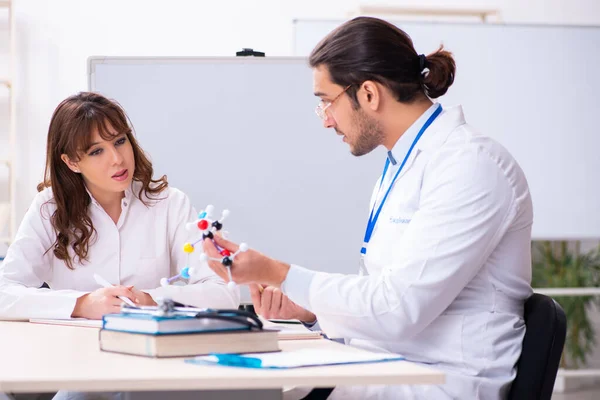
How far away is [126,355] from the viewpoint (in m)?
1.24

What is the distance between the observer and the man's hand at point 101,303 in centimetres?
Answer: 185

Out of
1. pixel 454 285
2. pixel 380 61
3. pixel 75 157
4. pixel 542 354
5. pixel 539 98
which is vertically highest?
pixel 539 98

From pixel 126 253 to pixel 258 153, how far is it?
139 cm

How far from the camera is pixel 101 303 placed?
1.86 m

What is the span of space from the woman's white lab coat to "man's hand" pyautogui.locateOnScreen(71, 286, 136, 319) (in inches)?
22.6

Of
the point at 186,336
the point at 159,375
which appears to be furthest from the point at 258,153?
the point at 159,375

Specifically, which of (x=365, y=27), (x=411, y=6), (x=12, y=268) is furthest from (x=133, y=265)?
(x=411, y=6)

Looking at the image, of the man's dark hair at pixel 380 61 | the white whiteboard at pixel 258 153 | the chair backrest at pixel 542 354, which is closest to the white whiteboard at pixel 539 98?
the white whiteboard at pixel 258 153

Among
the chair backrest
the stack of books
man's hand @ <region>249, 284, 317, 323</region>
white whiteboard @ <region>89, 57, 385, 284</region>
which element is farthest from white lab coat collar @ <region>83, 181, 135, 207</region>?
the chair backrest

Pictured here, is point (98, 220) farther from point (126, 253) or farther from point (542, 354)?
point (542, 354)

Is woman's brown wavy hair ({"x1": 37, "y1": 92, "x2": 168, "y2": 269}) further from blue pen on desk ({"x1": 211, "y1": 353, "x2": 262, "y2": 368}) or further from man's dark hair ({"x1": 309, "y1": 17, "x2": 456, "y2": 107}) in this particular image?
blue pen on desk ({"x1": 211, "y1": 353, "x2": 262, "y2": 368})

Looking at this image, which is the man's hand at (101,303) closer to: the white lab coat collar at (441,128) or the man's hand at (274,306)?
the man's hand at (274,306)

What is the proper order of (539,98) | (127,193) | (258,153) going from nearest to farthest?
(127,193), (258,153), (539,98)

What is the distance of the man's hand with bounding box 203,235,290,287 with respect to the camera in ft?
4.52
